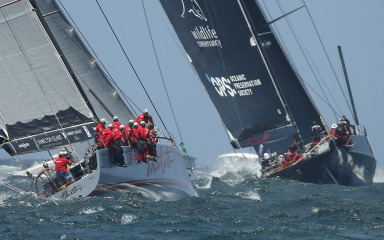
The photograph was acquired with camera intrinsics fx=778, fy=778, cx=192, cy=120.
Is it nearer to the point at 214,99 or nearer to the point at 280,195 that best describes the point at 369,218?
the point at 280,195

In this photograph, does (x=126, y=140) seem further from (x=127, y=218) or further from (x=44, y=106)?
(x=127, y=218)

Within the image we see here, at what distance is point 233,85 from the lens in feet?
82.3

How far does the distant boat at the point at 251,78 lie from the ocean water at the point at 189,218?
7143 mm

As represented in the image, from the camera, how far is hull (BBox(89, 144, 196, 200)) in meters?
15.2

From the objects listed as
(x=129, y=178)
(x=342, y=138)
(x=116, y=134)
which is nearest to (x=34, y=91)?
(x=116, y=134)

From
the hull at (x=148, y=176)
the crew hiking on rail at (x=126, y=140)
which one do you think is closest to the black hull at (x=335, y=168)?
the hull at (x=148, y=176)

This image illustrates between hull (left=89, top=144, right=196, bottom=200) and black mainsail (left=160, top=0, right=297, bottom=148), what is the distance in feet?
22.8

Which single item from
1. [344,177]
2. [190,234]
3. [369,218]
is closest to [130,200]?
[190,234]

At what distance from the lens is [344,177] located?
2192 cm

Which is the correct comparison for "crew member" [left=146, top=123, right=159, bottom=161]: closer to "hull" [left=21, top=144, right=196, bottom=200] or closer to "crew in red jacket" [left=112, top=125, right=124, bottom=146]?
"hull" [left=21, top=144, right=196, bottom=200]

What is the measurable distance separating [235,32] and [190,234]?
13.3m

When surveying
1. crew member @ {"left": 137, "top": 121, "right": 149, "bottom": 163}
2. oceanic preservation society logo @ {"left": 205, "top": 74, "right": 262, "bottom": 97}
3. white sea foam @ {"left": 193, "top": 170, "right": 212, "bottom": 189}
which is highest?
crew member @ {"left": 137, "top": 121, "right": 149, "bottom": 163}

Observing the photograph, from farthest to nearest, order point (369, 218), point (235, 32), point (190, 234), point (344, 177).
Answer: point (235, 32), point (344, 177), point (369, 218), point (190, 234)

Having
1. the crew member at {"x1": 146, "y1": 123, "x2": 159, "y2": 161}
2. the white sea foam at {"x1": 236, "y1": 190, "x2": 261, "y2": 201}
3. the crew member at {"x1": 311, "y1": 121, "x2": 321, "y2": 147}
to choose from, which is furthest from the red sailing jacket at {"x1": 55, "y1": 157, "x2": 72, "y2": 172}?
the crew member at {"x1": 311, "y1": 121, "x2": 321, "y2": 147}
